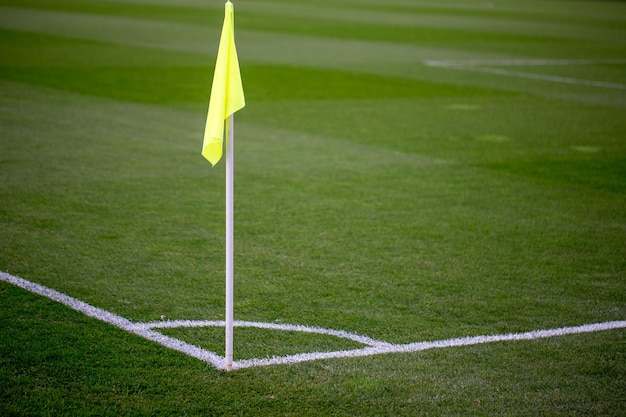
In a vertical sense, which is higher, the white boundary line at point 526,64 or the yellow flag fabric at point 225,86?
the yellow flag fabric at point 225,86

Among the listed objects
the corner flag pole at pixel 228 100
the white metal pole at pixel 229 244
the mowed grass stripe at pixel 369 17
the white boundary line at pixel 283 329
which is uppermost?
the corner flag pole at pixel 228 100

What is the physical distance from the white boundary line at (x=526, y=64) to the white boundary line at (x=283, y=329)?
12444 millimetres

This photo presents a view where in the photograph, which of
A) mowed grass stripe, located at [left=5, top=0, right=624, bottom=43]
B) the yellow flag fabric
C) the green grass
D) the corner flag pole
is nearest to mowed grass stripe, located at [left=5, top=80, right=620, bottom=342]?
the green grass

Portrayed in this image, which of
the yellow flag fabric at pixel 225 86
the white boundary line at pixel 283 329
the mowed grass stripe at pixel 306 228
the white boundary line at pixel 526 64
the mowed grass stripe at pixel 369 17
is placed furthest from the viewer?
the mowed grass stripe at pixel 369 17

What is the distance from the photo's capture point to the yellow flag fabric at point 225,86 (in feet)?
14.5

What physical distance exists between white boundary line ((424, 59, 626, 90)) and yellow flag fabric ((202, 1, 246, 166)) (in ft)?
45.0

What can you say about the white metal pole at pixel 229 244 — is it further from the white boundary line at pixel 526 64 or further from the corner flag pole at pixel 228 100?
the white boundary line at pixel 526 64

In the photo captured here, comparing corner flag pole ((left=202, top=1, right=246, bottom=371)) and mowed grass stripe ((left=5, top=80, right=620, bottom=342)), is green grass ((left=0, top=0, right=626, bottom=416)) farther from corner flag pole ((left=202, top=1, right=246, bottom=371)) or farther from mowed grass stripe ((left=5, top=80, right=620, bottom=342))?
corner flag pole ((left=202, top=1, right=246, bottom=371))

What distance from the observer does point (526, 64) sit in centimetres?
2039

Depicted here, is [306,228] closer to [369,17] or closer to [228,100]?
[228,100]

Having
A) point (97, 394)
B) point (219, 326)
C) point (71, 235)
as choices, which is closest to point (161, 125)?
point (71, 235)

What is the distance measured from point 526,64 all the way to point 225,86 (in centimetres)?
1689

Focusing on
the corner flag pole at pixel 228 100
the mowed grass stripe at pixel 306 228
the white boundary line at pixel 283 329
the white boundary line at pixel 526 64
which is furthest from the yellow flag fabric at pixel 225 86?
the white boundary line at pixel 526 64

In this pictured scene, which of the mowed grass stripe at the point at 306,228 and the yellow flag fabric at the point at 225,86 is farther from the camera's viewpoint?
the mowed grass stripe at the point at 306,228
